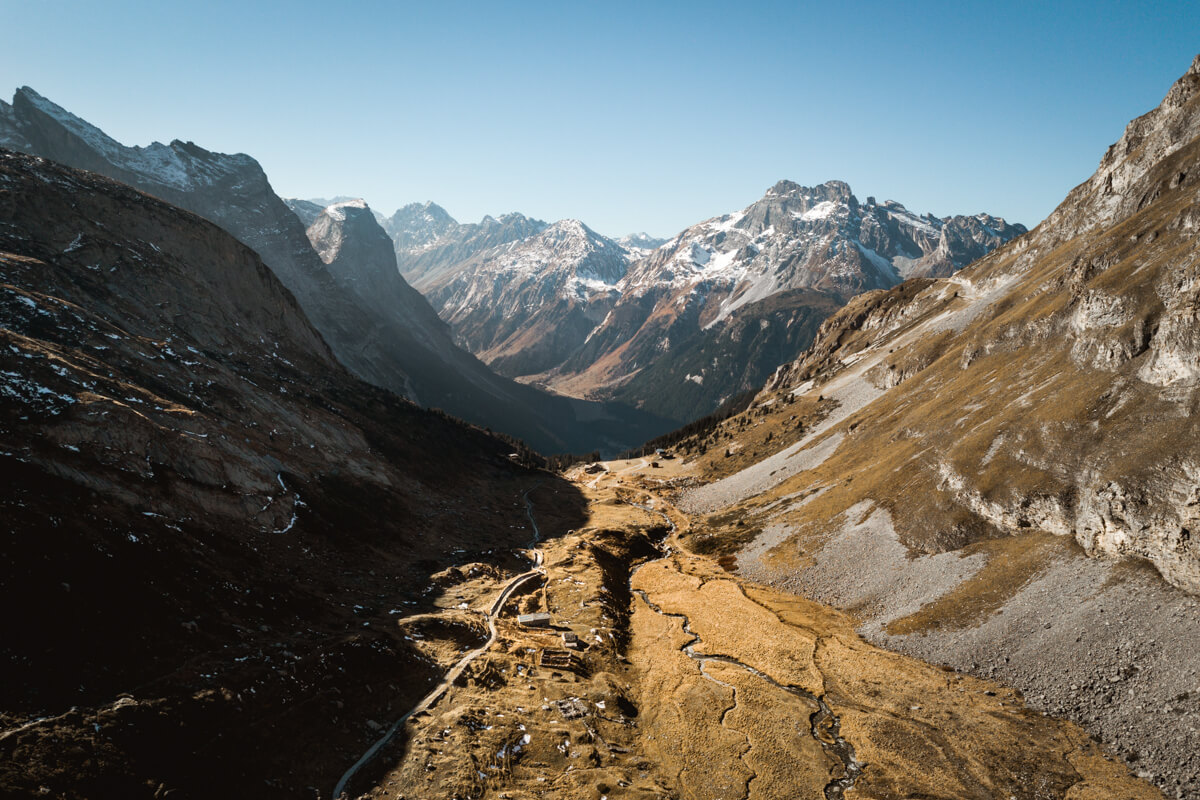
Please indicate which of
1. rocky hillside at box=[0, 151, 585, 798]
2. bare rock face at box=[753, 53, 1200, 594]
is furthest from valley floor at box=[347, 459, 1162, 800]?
bare rock face at box=[753, 53, 1200, 594]

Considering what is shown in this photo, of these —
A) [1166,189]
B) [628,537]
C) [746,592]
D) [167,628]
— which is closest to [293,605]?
[167,628]

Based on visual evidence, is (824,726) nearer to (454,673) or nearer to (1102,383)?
(454,673)

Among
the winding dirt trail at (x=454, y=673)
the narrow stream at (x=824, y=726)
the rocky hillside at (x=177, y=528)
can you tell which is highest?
the rocky hillside at (x=177, y=528)

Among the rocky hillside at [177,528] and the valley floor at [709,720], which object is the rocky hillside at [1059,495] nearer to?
the valley floor at [709,720]

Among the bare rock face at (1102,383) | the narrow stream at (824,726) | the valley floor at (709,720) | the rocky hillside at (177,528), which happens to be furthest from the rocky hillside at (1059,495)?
the rocky hillside at (177,528)

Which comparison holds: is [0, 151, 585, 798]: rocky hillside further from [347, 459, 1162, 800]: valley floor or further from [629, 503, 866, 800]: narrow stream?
[629, 503, 866, 800]: narrow stream

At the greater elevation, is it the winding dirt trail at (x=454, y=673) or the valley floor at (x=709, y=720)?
the winding dirt trail at (x=454, y=673)
